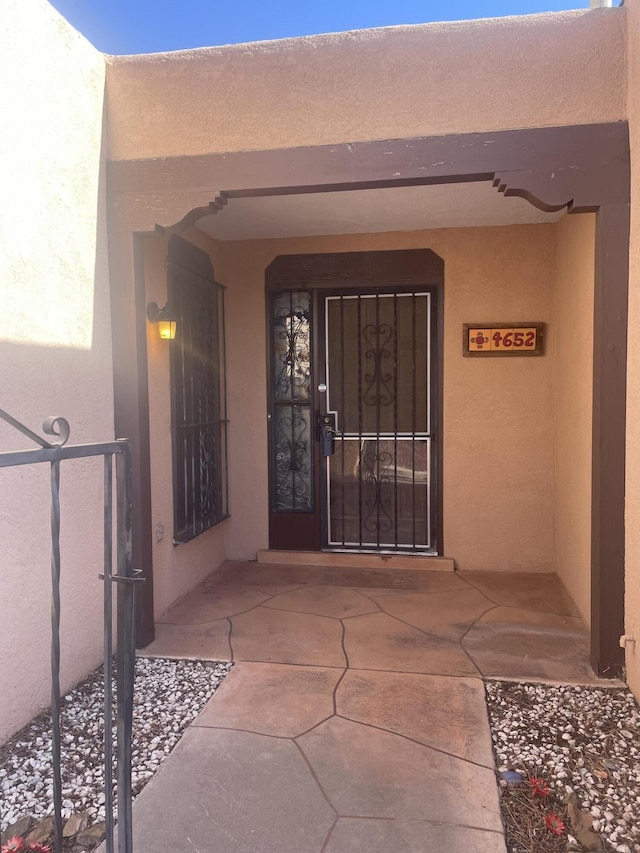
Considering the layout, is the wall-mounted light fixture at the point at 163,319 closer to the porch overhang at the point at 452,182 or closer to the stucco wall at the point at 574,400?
the porch overhang at the point at 452,182

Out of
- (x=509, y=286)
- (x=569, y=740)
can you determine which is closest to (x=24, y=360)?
(x=569, y=740)

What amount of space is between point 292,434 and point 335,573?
1236 mm

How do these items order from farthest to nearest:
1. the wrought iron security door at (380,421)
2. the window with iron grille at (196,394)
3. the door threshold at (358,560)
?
the wrought iron security door at (380,421) → the door threshold at (358,560) → the window with iron grille at (196,394)

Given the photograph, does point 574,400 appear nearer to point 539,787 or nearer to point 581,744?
point 581,744

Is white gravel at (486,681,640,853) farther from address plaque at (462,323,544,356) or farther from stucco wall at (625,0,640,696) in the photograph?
address plaque at (462,323,544,356)

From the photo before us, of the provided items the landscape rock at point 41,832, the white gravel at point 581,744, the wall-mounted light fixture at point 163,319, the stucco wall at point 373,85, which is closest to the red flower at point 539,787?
the white gravel at point 581,744

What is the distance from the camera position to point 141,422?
3119 millimetres

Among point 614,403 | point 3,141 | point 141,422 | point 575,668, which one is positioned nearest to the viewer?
point 3,141

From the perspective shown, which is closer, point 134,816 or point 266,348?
point 134,816

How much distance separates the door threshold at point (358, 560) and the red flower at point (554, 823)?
8.70 feet

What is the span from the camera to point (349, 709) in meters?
2.53

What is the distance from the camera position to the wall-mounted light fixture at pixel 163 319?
3.53 metres

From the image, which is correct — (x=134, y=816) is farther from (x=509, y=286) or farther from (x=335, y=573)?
(x=509, y=286)

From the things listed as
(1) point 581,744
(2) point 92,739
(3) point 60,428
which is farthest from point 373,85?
(2) point 92,739
